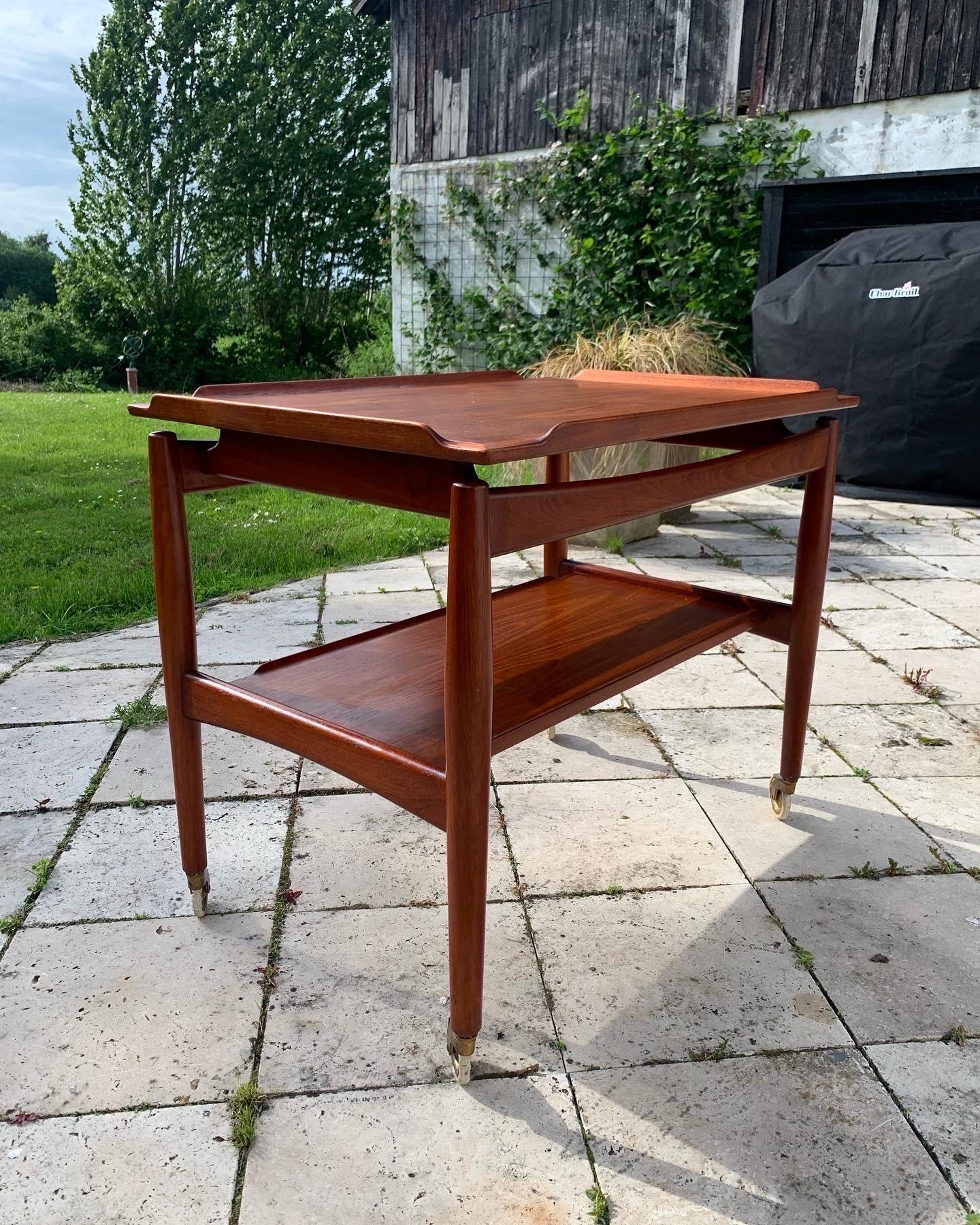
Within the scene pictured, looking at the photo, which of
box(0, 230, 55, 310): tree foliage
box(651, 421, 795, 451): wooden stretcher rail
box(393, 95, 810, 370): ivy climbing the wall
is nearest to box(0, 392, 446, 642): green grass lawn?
box(651, 421, 795, 451): wooden stretcher rail

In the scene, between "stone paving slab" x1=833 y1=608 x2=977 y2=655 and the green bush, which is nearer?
"stone paving slab" x1=833 y1=608 x2=977 y2=655

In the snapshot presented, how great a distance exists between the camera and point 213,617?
11.5 ft

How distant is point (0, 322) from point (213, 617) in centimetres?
1119

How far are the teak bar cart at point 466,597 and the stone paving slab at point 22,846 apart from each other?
36 cm

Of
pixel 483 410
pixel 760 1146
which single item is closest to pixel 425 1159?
pixel 760 1146

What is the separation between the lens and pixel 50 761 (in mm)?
2391

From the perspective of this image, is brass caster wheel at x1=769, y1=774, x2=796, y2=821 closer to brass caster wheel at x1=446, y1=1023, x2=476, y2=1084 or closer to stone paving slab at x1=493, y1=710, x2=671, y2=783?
stone paving slab at x1=493, y1=710, x2=671, y2=783

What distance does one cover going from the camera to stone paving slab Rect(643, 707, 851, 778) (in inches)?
94.0

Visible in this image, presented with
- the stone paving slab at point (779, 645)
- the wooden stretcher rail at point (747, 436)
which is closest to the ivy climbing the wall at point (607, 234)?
the stone paving slab at point (779, 645)

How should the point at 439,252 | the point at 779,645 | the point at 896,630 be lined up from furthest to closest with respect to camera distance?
the point at 439,252, the point at 896,630, the point at 779,645

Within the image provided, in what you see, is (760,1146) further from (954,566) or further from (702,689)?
(954,566)

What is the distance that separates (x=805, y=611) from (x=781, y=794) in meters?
0.40

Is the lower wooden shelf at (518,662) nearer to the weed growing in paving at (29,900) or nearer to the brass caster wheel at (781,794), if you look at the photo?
the brass caster wheel at (781,794)

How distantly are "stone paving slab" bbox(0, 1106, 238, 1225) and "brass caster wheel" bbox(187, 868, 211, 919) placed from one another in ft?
1.52
